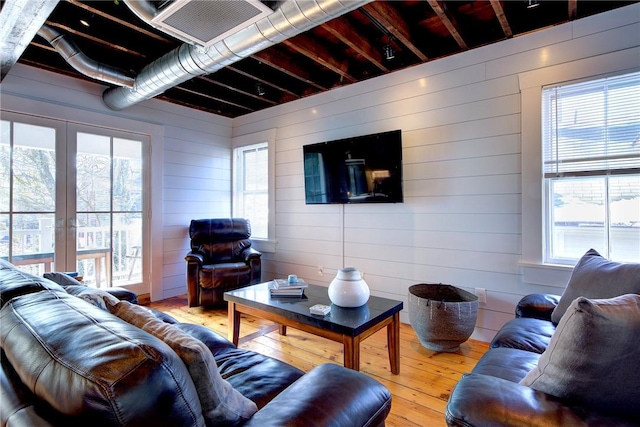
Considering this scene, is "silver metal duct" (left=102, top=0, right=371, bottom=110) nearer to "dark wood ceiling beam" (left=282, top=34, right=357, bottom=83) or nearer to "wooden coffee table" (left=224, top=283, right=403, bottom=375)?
"dark wood ceiling beam" (left=282, top=34, right=357, bottom=83)

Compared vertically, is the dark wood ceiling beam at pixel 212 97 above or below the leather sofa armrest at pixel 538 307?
above

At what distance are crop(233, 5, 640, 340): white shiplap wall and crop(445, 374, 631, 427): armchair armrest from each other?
1.99 metres

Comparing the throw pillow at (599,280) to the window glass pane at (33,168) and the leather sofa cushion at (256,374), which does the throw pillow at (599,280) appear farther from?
the window glass pane at (33,168)

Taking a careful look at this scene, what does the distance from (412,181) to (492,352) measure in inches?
75.3

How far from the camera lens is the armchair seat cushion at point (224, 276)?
145 inches

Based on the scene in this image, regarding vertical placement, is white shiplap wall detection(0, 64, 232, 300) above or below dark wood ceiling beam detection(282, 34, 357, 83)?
below

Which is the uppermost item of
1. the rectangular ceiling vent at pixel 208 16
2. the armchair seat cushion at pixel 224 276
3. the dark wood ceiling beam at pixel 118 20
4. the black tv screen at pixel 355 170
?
the dark wood ceiling beam at pixel 118 20

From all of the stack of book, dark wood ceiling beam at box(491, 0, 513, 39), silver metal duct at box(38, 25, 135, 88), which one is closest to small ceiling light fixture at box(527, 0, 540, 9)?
dark wood ceiling beam at box(491, 0, 513, 39)

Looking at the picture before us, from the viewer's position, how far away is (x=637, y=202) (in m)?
2.32

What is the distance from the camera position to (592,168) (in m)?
2.45

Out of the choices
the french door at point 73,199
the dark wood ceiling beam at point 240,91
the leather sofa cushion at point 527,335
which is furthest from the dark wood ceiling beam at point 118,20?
the leather sofa cushion at point 527,335

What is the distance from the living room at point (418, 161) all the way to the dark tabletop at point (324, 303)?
1089 mm

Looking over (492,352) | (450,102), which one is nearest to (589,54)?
(450,102)

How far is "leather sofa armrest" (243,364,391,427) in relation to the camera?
905 mm
